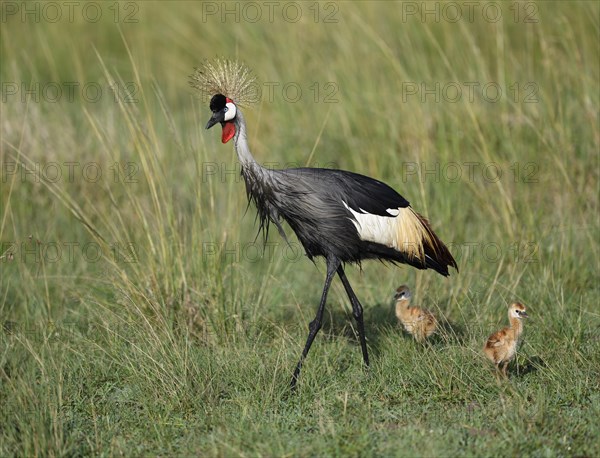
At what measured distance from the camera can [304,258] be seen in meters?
6.19

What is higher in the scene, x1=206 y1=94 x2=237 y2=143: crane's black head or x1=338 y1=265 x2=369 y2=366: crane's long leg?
x1=206 y1=94 x2=237 y2=143: crane's black head

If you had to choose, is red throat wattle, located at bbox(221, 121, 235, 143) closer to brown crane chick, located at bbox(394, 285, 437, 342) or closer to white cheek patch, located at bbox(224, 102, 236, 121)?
white cheek patch, located at bbox(224, 102, 236, 121)

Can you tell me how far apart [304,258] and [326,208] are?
1.98 m

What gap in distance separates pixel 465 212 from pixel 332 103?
152 centimetres

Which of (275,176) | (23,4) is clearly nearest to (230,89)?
(275,176)

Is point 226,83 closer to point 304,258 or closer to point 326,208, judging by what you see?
point 326,208

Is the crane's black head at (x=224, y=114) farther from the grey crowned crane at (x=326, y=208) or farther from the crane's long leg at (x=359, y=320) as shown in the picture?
the crane's long leg at (x=359, y=320)

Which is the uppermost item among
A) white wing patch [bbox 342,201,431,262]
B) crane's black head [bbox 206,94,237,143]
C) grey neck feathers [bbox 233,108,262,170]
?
crane's black head [bbox 206,94,237,143]

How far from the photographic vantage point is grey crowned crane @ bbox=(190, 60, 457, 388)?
423 cm

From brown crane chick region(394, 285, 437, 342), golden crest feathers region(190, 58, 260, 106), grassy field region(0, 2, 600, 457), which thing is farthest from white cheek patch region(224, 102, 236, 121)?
brown crane chick region(394, 285, 437, 342)

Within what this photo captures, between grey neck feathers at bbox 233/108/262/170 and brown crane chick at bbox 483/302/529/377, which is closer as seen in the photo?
brown crane chick at bbox 483/302/529/377

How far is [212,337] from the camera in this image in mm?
4652

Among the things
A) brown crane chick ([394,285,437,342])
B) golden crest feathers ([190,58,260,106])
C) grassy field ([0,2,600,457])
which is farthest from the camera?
brown crane chick ([394,285,437,342])

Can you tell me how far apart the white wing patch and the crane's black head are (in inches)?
26.9
